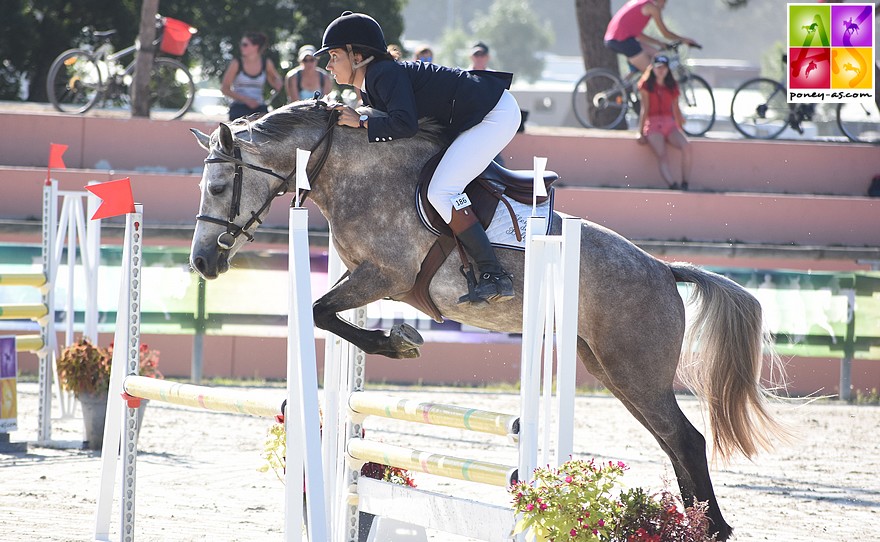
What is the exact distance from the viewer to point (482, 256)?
402cm

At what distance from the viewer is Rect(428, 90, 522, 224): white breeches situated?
13.2 feet

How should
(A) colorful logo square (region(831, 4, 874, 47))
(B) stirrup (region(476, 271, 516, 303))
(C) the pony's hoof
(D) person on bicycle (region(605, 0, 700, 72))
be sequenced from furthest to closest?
(A) colorful logo square (region(831, 4, 874, 47)) < (D) person on bicycle (region(605, 0, 700, 72)) < (B) stirrup (region(476, 271, 516, 303)) < (C) the pony's hoof

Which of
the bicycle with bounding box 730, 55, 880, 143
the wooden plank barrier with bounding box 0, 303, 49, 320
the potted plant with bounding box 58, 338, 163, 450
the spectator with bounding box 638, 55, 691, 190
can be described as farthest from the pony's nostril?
the bicycle with bounding box 730, 55, 880, 143

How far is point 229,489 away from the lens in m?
5.67

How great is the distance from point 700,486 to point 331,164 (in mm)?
1885

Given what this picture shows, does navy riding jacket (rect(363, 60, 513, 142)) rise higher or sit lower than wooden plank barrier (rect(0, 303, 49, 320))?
higher

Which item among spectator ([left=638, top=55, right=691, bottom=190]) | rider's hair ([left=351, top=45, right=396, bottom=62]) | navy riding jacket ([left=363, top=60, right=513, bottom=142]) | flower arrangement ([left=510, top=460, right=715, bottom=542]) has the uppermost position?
spectator ([left=638, top=55, right=691, bottom=190])

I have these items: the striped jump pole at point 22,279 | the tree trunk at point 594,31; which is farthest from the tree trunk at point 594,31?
the striped jump pole at point 22,279

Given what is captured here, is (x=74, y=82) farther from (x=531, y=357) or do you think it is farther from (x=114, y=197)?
(x=531, y=357)

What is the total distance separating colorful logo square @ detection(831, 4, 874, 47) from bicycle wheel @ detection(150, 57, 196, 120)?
22.8 ft

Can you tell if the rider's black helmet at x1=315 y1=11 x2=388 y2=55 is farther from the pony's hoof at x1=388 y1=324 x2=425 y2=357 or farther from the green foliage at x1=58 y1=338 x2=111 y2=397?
the green foliage at x1=58 y1=338 x2=111 y2=397

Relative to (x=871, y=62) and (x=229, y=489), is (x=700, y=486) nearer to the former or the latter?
(x=229, y=489)

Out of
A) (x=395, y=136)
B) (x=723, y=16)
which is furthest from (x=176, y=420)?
(x=723, y=16)

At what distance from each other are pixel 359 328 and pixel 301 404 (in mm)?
860
